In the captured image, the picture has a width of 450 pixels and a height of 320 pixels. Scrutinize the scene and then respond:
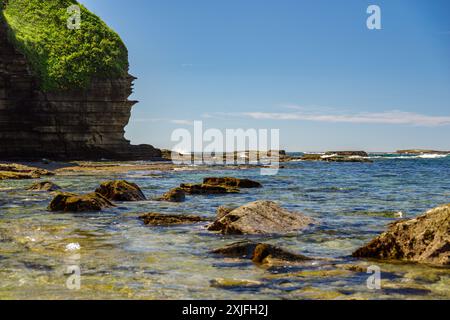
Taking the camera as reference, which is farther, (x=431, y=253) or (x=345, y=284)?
(x=431, y=253)

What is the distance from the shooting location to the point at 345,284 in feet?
20.3

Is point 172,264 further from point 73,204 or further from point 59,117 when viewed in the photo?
point 59,117

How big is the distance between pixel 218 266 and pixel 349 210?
8.83 m

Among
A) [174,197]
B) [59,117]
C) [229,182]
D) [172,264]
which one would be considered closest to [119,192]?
[174,197]

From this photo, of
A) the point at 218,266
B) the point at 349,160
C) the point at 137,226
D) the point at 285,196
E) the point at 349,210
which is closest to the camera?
the point at 218,266

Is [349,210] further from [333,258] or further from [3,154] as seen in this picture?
[3,154]

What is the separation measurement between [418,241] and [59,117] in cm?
5192

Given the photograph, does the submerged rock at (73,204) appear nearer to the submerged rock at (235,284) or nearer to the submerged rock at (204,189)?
the submerged rock at (204,189)

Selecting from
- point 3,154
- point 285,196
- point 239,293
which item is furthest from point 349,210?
point 3,154

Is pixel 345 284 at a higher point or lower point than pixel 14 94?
lower

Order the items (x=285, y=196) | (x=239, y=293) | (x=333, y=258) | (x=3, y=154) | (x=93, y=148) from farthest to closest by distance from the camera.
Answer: (x=93, y=148) → (x=3, y=154) → (x=285, y=196) → (x=333, y=258) → (x=239, y=293)

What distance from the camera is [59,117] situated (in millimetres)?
54250

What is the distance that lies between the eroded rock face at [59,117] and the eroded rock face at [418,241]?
49.6 metres

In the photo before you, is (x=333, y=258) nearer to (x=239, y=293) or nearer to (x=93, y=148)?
(x=239, y=293)
